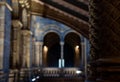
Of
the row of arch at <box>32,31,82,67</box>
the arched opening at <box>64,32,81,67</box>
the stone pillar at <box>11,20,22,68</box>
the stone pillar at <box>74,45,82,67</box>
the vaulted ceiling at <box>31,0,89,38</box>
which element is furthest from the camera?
the row of arch at <box>32,31,82,67</box>

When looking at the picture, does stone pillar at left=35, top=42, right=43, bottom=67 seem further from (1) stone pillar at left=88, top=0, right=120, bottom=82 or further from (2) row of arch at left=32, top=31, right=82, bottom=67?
(1) stone pillar at left=88, top=0, right=120, bottom=82

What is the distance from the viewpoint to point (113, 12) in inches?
67.1

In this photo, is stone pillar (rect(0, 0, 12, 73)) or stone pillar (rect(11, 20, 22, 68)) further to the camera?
stone pillar (rect(11, 20, 22, 68))

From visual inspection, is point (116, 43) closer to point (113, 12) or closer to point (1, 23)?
point (113, 12)

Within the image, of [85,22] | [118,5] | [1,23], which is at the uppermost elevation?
[85,22]

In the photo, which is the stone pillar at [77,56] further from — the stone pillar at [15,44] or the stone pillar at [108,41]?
the stone pillar at [108,41]

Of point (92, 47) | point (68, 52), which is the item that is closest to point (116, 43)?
point (92, 47)

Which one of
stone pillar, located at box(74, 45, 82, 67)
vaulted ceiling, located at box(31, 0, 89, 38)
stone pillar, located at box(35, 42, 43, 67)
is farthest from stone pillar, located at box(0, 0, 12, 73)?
stone pillar, located at box(74, 45, 82, 67)

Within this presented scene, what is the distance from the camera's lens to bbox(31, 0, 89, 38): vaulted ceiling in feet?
40.2

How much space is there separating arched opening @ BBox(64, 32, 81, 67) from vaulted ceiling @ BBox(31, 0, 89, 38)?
14734 millimetres

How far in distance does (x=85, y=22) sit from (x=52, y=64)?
1977 centimetres

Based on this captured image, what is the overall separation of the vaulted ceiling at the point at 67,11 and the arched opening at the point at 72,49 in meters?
14.7

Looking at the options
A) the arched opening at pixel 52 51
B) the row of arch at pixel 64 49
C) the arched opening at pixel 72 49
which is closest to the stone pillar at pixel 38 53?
the row of arch at pixel 64 49

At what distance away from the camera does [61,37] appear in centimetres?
2712
